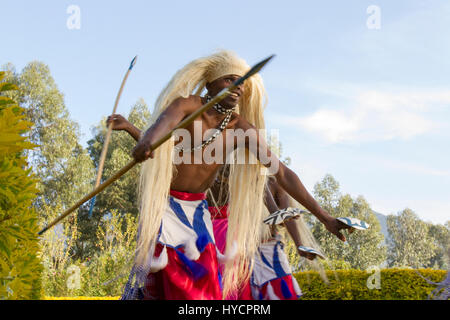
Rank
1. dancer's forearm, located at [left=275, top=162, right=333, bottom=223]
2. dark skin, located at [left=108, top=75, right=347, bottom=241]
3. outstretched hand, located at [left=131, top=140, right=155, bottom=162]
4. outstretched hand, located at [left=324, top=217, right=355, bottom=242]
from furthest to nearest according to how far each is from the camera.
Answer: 1. dancer's forearm, located at [left=275, top=162, right=333, bottom=223]
2. dark skin, located at [left=108, top=75, right=347, bottom=241]
3. outstretched hand, located at [left=324, top=217, right=355, bottom=242]
4. outstretched hand, located at [left=131, top=140, right=155, bottom=162]

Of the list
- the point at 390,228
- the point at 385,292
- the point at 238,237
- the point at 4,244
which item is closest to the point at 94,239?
the point at 385,292

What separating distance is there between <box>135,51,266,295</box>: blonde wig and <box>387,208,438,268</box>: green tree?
4056 cm

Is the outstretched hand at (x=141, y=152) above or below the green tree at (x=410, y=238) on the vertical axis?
below

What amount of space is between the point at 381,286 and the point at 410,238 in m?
36.3

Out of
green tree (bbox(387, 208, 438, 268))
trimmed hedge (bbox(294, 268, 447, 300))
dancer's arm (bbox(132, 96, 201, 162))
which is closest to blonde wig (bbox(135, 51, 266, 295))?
dancer's arm (bbox(132, 96, 201, 162))

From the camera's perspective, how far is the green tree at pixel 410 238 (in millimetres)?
40875

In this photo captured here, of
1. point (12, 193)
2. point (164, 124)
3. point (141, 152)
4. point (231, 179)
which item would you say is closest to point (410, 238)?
point (231, 179)

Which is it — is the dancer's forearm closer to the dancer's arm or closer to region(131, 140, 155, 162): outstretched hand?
the dancer's arm

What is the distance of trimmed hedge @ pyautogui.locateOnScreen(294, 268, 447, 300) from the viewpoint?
8.52m

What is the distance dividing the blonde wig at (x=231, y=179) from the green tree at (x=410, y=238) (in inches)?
1597

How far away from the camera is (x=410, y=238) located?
42.0 metres

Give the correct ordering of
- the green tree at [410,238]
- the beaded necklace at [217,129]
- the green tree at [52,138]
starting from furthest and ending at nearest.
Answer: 1. the green tree at [410,238]
2. the green tree at [52,138]
3. the beaded necklace at [217,129]

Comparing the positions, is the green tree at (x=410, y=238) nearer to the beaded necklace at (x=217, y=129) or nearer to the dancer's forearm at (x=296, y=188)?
the dancer's forearm at (x=296, y=188)

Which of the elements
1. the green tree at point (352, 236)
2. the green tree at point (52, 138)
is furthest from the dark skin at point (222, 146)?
the green tree at point (352, 236)
